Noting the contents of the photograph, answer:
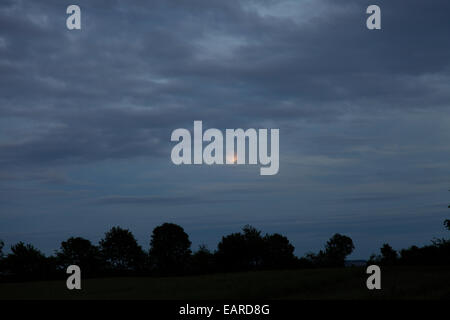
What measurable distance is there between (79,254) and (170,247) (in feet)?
89.1

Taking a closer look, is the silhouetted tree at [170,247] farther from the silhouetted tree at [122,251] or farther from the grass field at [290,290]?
the grass field at [290,290]

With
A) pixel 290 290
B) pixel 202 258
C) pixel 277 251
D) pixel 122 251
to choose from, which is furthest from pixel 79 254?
pixel 290 290

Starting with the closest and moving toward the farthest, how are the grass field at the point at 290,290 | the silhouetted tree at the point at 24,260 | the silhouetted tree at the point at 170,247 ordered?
1. the grass field at the point at 290,290
2. the silhouetted tree at the point at 24,260
3. the silhouetted tree at the point at 170,247

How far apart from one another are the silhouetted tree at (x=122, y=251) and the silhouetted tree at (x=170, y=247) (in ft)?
17.9

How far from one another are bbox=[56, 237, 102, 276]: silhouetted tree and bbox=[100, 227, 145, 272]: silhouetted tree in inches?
216

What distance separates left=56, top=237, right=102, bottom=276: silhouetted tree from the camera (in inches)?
5674

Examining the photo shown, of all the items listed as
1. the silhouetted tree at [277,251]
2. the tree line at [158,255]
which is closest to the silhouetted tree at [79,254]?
the tree line at [158,255]

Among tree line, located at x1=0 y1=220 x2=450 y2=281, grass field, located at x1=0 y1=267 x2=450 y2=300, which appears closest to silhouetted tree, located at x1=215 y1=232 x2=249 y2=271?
tree line, located at x1=0 y1=220 x2=450 y2=281

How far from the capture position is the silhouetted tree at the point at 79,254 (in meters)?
144

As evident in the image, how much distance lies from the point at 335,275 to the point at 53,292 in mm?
27128

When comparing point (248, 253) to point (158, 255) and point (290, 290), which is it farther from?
point (290, 290)

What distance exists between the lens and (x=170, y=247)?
150 metres

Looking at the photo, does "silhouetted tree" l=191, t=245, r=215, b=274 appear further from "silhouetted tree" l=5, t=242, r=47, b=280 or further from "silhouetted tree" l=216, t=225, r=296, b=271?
"silhouetted tree" l=5, t=242, r=47, b=280
